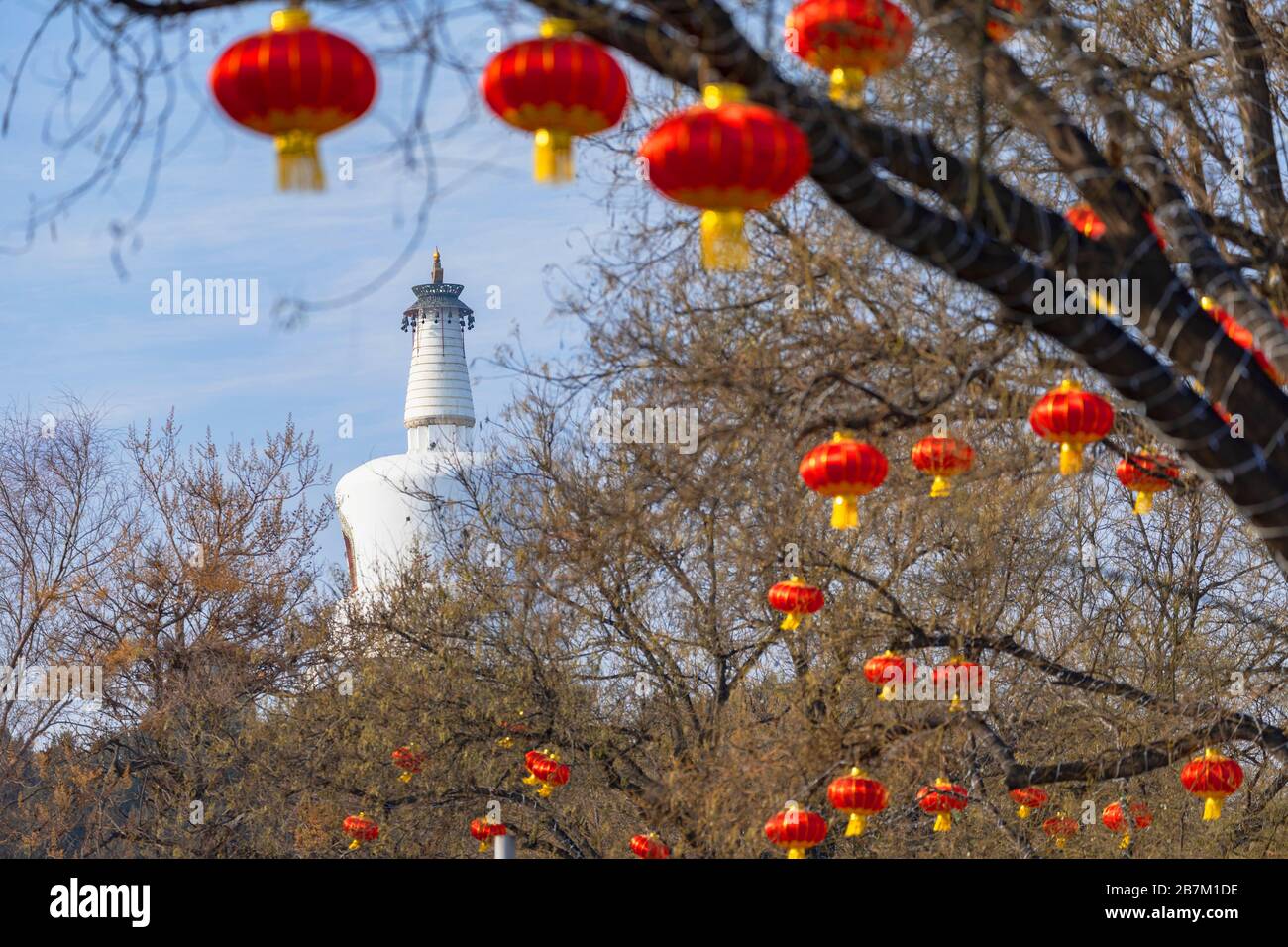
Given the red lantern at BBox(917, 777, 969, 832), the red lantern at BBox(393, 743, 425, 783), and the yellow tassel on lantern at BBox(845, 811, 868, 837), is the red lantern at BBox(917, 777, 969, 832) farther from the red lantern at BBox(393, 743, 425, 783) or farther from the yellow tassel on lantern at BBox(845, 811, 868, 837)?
the red lantern at BBox(393, 743, 425, 783)

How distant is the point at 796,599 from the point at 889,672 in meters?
1.05

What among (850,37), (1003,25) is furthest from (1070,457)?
(850,37)

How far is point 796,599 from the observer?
35.1 feet

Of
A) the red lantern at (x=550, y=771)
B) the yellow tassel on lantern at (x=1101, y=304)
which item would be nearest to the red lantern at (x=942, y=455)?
the yellow tassel on lantern at (x=1101, y=304)

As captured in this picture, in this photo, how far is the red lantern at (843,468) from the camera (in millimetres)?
7840

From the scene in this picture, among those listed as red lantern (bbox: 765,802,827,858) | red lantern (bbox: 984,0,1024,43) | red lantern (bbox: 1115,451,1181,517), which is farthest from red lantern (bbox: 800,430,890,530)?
red lantern (bbox: 765,802,827,858)

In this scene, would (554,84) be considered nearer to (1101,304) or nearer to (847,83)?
(847,83)

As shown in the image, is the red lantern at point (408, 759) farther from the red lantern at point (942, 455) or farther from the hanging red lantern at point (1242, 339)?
the hanging red lantern at point (1242, 339)

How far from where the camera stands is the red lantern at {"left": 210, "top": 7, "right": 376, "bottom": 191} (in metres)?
4.30

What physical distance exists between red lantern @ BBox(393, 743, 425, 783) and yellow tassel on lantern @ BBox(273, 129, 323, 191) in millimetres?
11648

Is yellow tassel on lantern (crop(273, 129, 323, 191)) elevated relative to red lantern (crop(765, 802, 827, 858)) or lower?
elevated

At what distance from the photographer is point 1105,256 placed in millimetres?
5723

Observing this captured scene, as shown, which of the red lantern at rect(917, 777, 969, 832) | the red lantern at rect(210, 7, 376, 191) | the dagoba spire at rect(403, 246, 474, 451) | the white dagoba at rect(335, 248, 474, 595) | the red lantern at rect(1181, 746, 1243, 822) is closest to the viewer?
the red lantern at rect(210, 7, 376, 191)
